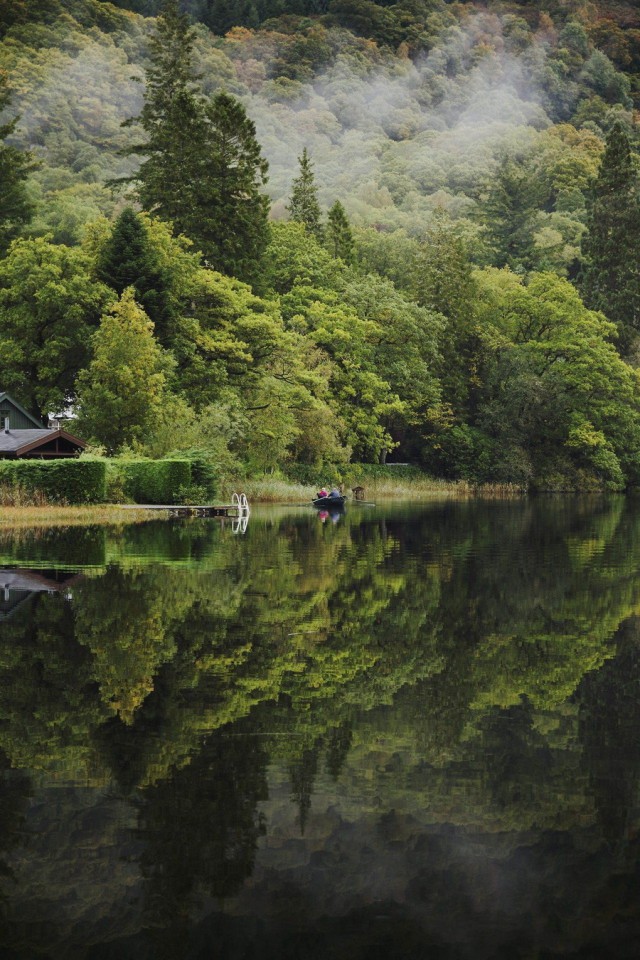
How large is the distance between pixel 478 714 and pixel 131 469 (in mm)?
35676

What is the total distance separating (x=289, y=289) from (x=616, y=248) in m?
41.0

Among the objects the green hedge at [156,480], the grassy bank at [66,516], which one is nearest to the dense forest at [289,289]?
the green hedge at [156,480]

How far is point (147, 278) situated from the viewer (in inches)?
2109

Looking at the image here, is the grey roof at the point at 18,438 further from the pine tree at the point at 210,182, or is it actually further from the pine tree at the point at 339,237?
the pine tree at the point at 339,237

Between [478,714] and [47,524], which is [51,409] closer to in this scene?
[47,524]

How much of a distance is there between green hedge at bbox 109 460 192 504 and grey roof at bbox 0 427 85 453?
4788 millimetres

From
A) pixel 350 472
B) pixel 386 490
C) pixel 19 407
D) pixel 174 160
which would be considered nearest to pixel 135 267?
pixel 19 407

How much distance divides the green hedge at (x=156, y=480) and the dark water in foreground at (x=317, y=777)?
88.3 ft

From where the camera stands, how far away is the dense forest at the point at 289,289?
177 ft

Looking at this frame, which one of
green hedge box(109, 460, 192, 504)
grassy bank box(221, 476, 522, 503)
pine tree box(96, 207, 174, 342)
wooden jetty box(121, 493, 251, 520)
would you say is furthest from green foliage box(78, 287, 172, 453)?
grassy bank box(221, 476, 522, 503)

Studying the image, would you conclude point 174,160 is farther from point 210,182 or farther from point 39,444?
point 39,444

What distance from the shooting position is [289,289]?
7706cm

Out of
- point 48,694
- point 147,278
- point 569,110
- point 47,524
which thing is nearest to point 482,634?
point 48,694

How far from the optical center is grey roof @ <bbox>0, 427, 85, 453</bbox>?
4753cm
